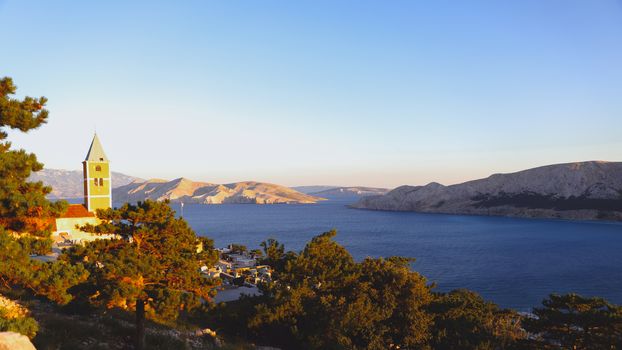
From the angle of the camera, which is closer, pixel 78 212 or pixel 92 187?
pixel 78 212

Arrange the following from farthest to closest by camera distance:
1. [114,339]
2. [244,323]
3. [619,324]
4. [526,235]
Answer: [526,235] < [244,323] < [619,324] < [114,339]

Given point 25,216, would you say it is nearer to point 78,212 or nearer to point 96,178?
point 78,212

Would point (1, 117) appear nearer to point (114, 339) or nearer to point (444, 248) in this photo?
point (114, 339)

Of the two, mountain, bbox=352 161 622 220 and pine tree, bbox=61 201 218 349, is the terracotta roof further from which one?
mountain, bbox=352 161 622 220

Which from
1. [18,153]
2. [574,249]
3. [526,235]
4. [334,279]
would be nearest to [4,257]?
[18,153]

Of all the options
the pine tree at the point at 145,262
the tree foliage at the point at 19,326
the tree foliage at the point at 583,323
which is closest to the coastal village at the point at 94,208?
the pine tree at the point at 145,262

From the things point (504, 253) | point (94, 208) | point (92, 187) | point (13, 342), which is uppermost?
point (92, 187)

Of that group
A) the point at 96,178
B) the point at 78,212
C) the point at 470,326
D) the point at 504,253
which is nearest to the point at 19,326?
the point at 470,326

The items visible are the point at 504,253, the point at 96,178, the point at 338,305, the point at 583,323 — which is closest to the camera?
the point at 583,323
